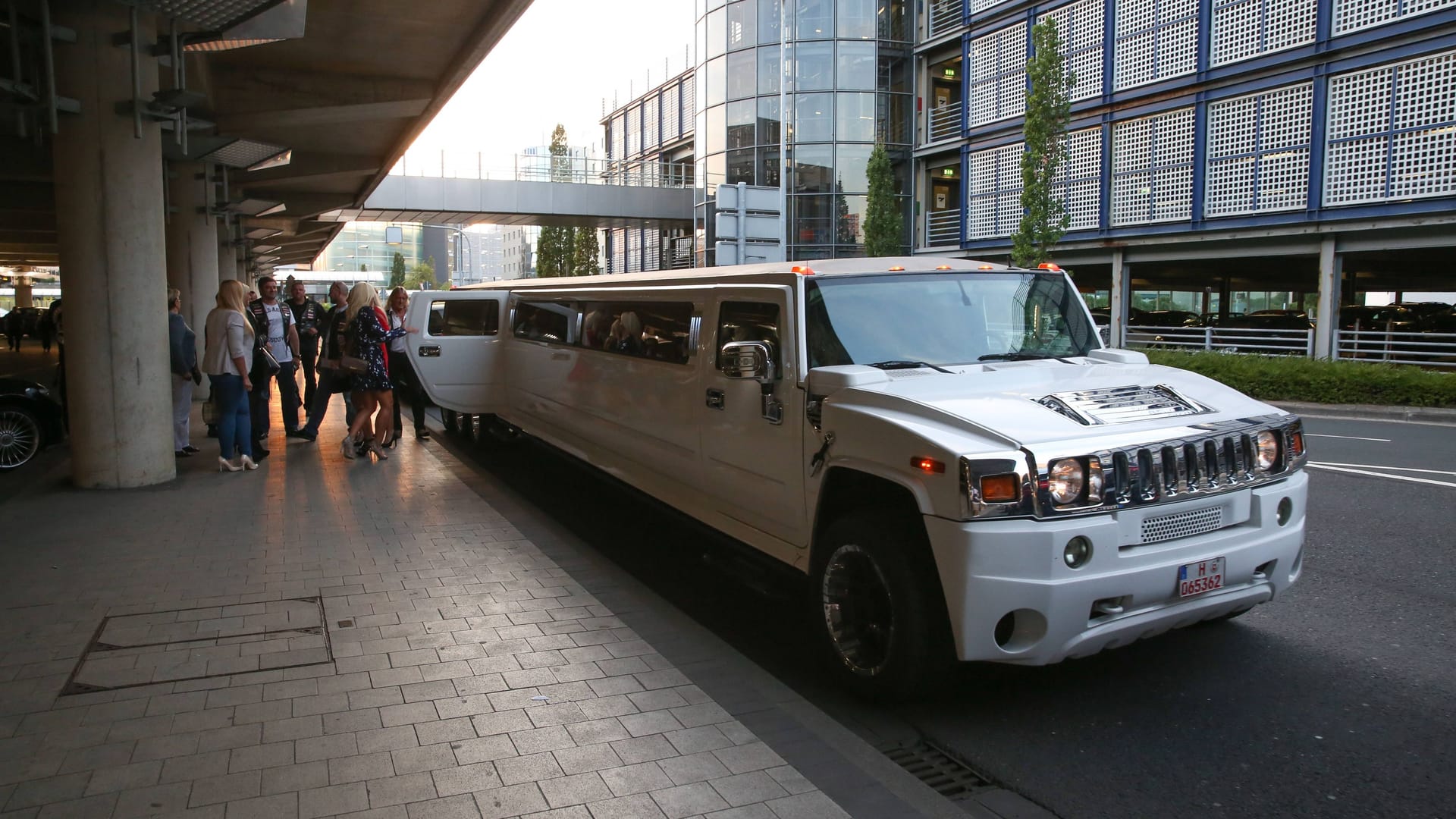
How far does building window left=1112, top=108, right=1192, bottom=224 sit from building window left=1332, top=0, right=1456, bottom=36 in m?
4.51

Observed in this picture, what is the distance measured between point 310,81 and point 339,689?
574 inches

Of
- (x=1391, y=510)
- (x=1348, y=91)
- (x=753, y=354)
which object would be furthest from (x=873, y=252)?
(x=753, y=354)

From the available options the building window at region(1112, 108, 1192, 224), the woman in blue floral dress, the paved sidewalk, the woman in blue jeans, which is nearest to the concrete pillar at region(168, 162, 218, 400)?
the woman in blue floral dress

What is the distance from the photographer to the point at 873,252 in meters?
37.6

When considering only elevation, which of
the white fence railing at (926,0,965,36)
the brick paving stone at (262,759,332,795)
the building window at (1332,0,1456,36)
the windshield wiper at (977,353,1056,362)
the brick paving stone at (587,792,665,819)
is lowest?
the brick paving stone at (587,792,665,819)

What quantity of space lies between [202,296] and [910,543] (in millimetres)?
18751

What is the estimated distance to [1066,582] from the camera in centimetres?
420

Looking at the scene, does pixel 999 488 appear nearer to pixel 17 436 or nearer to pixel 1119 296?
pixel 17 436

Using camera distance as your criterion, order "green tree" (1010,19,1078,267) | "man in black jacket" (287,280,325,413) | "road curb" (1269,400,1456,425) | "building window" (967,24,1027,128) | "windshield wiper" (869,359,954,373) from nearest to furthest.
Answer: "windshield wiper" (869,359,954,373) < "man in black jacket" (287,280,325,413) < "road curb" (1269,400,1456,425) < "green tree" (1010,19,1078,267) < "building window" (967,24,1027,128)

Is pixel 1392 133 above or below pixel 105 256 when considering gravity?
above

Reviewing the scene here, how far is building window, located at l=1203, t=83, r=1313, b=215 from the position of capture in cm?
2503

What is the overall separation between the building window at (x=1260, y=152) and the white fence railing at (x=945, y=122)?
37.8 feet

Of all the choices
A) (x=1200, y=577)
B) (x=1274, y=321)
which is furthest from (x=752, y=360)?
(x=1274, y=321)

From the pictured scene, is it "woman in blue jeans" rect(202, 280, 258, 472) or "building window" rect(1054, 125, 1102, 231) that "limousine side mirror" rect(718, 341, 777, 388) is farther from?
"building window" rect(1054, 125, 1102, 231)
